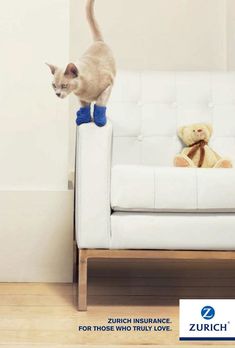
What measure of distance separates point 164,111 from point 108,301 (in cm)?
89

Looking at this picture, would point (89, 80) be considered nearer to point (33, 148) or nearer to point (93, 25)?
point (93, 25)

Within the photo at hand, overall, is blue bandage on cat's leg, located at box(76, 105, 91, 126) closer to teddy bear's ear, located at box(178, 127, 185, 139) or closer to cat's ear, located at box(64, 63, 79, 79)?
cat's ear, located at box(64, 63, 79, 79)

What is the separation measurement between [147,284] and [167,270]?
363 millimetres

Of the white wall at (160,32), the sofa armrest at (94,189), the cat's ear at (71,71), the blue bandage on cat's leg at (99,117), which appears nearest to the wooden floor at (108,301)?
the sofa armrest at (94,189)

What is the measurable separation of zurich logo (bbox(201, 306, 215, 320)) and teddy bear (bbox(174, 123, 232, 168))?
0.84 metres

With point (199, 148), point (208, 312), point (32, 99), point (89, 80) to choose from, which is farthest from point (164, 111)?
point (208, 312)

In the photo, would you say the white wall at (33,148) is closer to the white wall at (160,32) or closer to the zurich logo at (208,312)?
the white wall at (160,32)

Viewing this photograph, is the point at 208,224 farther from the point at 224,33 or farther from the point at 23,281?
the point at 224,33

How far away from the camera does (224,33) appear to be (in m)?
2.77

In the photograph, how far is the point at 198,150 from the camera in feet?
6.79

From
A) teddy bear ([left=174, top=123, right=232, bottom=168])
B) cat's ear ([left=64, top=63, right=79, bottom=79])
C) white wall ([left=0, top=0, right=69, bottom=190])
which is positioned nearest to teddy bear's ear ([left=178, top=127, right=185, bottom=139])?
teddy bear ([left=174, top=123, right=232, bottom=168])

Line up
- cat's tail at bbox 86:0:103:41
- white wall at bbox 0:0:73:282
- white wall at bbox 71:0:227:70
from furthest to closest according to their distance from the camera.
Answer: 1. white wall at bbox 71:0:227:70
2. white wall at bbox 0:0:73:282
3. cat's tail at bbox 86:0:103:41

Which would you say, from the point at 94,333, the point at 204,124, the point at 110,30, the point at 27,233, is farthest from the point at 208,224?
the point at 110,30

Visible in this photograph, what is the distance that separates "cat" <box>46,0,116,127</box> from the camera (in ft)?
5.28
